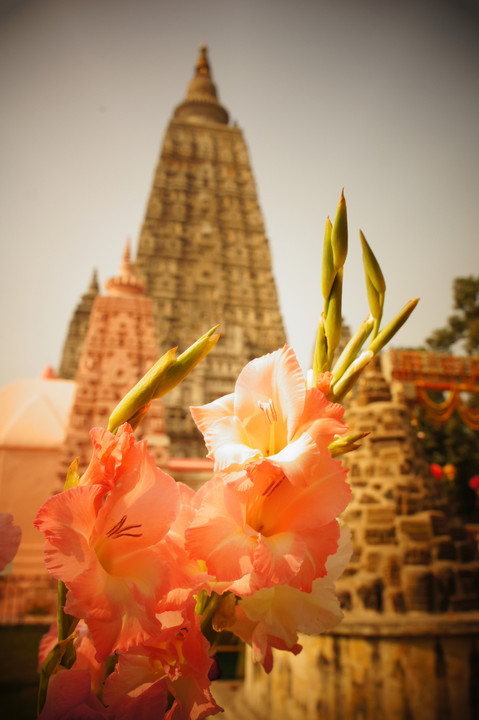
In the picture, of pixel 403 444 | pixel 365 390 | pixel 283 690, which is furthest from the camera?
pixel 365 390

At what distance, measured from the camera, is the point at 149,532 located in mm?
311

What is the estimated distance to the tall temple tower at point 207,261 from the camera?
35.1 feet

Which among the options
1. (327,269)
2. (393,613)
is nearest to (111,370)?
(393,613)

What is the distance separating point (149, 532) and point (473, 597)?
3029 mm

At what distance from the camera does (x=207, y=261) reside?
11.6 m

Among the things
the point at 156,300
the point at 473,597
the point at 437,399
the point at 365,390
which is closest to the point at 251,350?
the point at 156,300

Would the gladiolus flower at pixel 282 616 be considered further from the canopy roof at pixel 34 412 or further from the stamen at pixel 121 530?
the canopy roof at pixel 34 412

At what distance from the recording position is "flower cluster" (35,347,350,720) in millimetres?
280

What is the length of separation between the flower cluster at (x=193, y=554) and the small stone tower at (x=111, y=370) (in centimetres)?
431

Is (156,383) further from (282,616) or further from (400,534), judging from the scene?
(400,534)

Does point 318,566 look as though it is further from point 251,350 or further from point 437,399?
point 437,399

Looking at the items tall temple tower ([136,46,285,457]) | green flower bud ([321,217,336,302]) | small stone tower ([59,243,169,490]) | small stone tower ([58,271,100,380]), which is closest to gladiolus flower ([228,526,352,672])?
green flower bud ([321,217,336,302])

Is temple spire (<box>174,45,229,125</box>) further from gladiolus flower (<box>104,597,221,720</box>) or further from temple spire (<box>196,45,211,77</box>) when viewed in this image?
gladiolus flower (<box>104,597,221,720</box>)

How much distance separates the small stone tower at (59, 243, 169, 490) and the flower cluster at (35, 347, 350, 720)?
4.31 metres
